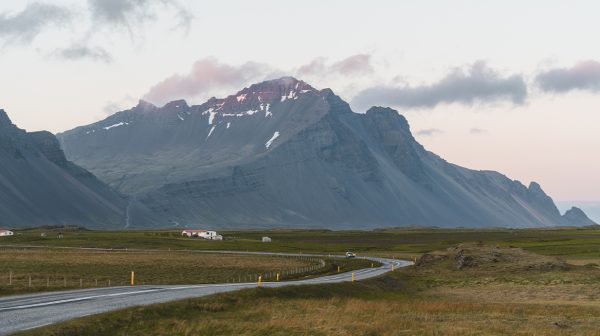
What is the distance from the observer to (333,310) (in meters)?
40.1

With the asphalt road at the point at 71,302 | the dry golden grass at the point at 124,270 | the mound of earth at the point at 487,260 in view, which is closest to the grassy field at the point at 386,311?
the asphalt road at the point at 71,302

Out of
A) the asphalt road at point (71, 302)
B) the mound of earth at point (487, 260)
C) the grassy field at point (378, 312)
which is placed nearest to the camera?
the asphalt road at point (71, 302)

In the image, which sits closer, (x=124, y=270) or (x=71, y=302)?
(x=71, y=302)

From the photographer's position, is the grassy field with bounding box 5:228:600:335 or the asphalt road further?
the grassy field with bounding box 5:228:600:335

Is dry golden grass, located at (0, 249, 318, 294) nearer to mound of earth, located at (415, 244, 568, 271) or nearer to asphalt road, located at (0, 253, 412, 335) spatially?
asphalt road, located at (0, 253, 412, 335)

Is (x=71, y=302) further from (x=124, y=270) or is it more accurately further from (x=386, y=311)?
(x=124, y=270)

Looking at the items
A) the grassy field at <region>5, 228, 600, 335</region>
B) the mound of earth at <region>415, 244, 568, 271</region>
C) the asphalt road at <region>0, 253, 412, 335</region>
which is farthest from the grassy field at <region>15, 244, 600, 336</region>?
the mound of earth at <region>415, 244, 568, 271</region>

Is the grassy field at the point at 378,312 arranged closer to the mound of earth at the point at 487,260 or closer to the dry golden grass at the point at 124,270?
the mound of earth at the point at 487,260

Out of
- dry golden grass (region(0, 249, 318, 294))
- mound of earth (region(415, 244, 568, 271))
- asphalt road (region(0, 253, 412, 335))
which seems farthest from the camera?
mound of earth (region(415, 244, 568, 271))

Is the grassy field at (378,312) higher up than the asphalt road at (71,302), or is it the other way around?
the asphalt road at (71,302)

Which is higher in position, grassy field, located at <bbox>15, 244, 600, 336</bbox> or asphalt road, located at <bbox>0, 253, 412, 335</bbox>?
asphalt road, located at <bbox>0, 253, 412, 335</bbox>

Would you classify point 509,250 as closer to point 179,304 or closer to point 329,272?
point 329,272

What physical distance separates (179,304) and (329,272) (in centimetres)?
4917

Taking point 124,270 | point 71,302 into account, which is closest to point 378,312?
point 71,302
